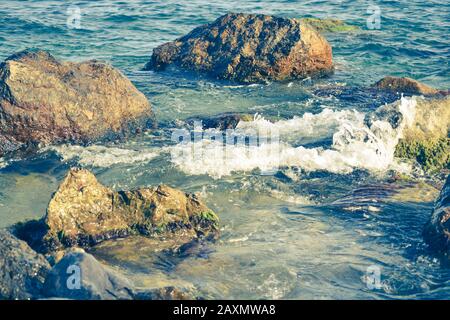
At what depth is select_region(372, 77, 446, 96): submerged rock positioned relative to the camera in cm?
1223

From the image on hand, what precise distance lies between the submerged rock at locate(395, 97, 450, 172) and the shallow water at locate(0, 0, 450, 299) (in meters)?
0.29

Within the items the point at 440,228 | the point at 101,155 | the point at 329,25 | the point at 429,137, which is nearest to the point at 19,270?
the point at 440,228

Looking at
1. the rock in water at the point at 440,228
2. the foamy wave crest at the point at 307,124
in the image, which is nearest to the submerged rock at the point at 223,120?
the foamy wave crest at the point at 307,124

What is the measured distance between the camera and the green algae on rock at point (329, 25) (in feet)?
57.3

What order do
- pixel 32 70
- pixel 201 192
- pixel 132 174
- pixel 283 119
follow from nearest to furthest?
pixel 201 192 < pixel 132 174 < pixel 32 70 < pixel 283 119

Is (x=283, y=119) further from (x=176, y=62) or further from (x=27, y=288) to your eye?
(x=27, y=288)

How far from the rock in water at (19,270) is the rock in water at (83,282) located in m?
0.15

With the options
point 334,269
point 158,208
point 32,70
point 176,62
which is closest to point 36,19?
point 176,62

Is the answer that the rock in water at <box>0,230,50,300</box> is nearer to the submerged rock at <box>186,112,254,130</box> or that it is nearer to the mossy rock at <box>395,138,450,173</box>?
the submerged rock at <box>186,112,254,130</box>

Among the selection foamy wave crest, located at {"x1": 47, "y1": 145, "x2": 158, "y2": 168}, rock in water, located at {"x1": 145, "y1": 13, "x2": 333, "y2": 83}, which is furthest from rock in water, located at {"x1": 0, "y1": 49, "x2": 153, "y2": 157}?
rock in water, located at {"x1": 145, "y1": 13, "x2": 333, "y2": 83}

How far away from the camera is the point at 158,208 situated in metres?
7.55

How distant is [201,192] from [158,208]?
59.6 inches
